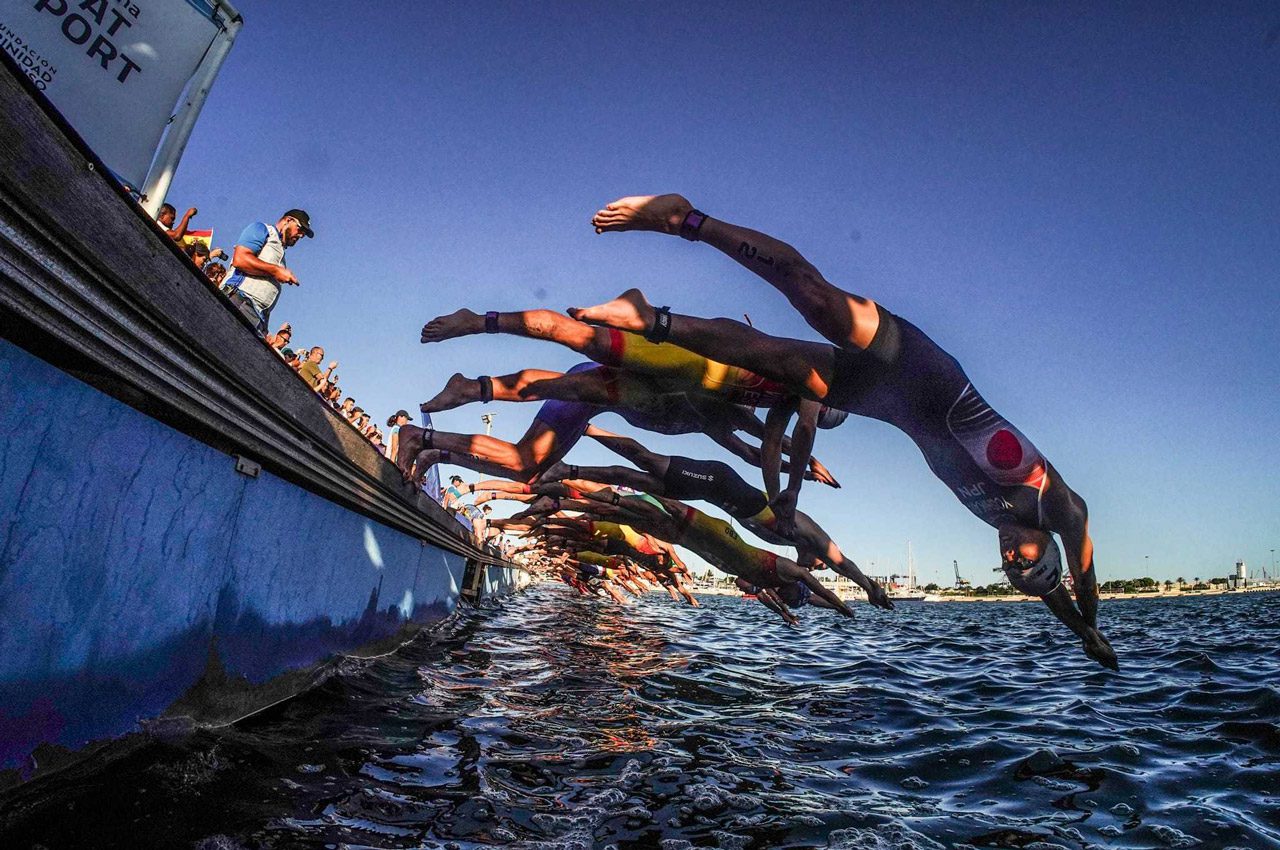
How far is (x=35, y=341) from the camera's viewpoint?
5.45 feet

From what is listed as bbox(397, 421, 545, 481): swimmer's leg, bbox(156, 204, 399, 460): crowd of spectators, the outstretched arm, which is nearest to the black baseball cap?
bbox(156, 204, 399, 460): crowd of spectators

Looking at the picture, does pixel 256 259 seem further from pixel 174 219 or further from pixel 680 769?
pixel 680 769

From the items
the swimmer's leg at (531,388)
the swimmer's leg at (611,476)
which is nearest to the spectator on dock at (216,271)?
the swimmer's leg at (531,388)

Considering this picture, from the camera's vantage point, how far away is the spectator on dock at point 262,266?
6.14 meters

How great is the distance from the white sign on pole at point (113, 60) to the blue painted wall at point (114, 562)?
1689 mm

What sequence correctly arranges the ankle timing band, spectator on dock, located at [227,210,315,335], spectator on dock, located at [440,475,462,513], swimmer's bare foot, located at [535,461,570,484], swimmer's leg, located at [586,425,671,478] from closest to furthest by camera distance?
the ankle timing band → spectator on dock, located at [227,210,315,335] → swimmer's leg, located at [586,425,671,478] → swimmer's bare foot, located at [535,461,570,484] → spectator on dock, located at [440,475,462,513]

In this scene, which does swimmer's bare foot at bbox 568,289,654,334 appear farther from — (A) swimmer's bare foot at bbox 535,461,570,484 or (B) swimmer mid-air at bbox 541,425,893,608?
(A) swimmer's bare foot at bbox 535,461,570,484

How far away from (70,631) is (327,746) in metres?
1.26

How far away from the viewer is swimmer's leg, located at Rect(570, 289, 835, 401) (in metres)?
4.49

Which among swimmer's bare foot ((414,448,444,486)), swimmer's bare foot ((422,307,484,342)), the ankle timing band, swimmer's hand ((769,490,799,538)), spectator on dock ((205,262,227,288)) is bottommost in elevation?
swimmer's hand ((769,490,799,538))

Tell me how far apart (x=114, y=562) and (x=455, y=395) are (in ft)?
13.2

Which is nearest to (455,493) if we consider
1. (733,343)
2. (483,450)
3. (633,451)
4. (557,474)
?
(557,474)

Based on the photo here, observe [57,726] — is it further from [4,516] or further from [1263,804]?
[1263,804]

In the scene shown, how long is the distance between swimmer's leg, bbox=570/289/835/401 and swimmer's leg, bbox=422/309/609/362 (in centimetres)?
98
